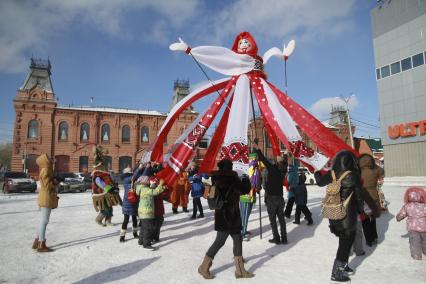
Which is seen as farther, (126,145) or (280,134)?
(126,145)

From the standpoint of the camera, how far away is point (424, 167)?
76.5ft

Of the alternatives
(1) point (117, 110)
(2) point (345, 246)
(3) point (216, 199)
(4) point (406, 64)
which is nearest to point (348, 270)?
(2) point (345, 246)

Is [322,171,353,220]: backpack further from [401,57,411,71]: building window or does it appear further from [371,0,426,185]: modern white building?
[401,57,411,71]: building window

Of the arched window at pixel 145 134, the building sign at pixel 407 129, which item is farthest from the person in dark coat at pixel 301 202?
the arched window at pixel 145 134

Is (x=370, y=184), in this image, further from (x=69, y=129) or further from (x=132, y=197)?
(x=69, y=129)

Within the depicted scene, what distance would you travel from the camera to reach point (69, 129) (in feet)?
117

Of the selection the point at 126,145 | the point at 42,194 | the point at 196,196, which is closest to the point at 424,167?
the point at 196,196

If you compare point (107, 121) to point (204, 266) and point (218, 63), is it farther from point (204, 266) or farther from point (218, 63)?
point (204, 266)

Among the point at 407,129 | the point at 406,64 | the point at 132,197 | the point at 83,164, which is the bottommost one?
the point at 132,197

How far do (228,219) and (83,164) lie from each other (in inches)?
1396

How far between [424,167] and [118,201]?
24.9 metres

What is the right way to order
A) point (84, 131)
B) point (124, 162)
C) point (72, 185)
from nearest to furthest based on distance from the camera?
point (72, 185) → point (84, 131) → point (124, 162)

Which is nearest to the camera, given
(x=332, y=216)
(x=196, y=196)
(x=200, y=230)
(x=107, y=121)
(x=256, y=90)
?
(x=332, y=216)

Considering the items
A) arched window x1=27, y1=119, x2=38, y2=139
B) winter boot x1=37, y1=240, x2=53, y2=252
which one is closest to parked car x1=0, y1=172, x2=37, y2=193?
arched window x1=27, y1=119, x2=38, y2=139
